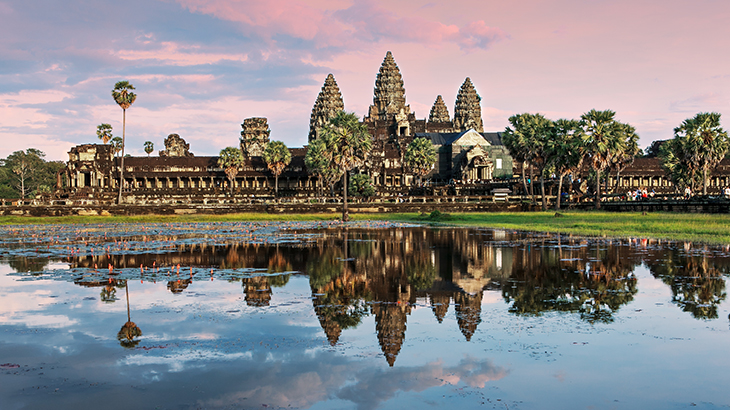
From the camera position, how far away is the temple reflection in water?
414 inches

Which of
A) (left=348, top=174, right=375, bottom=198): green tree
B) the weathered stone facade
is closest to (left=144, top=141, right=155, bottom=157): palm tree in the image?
the weathered stone facade

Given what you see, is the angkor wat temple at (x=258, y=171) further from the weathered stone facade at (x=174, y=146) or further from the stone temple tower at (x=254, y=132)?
the weathered stone facade at (x=174, y=146)

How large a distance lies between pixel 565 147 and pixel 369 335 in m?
58.6

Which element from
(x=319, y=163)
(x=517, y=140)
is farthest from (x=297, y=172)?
(x=517, y=140)

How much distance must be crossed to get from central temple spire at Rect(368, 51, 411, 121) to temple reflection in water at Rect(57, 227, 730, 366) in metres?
117

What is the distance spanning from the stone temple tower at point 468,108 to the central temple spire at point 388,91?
558 inches

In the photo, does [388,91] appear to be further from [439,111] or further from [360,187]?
[360,187]

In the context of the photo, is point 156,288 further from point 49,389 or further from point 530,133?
point 530,133

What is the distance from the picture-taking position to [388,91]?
140 metres

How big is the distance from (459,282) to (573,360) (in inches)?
255

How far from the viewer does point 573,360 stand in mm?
7453

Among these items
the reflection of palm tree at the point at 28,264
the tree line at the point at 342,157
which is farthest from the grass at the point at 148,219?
the reflection of palm tree at the point at 28,264

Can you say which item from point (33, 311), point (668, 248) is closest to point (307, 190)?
point (668, 248)

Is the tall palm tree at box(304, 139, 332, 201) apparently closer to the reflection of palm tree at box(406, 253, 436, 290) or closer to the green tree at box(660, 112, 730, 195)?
the green tree at box(660, 112, 730, 195)
